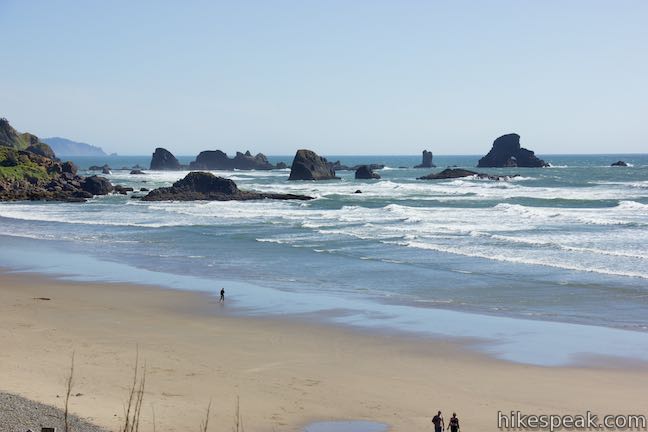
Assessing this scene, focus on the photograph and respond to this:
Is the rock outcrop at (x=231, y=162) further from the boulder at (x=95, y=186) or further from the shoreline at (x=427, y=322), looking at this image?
the shoreline at (x=427, y=322)

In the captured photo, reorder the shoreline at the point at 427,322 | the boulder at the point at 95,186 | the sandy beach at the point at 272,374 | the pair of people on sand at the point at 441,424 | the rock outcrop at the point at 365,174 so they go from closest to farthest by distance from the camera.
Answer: the pair of people on sand at the point at 441,424, the sandy beach at the point at 272,374, the shoreline at the point at 427,322, the boulder at the point at 95,186, the rock outcrop at the point at 365,174

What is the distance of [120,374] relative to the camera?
18406 millimetres

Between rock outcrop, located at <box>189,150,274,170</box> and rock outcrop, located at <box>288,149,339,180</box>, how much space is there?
57.6 m

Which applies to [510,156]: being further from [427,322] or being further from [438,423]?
[438,423]

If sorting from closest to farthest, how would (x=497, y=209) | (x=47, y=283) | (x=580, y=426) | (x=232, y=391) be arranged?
(x=580, y=426), (x=232, y=391), (x=47, y=283), (x=497, y=209)

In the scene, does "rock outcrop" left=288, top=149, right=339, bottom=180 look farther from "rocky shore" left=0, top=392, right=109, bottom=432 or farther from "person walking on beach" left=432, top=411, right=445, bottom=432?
"person walking on beach" left=432, top=411, right=445, bottom=432

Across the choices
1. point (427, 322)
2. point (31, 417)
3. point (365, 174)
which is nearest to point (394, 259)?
point (427, 322)

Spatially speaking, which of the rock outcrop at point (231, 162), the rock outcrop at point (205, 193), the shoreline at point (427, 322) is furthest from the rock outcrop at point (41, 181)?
the rock outcrop at point (231, 162)

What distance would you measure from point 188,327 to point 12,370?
21.4 ft

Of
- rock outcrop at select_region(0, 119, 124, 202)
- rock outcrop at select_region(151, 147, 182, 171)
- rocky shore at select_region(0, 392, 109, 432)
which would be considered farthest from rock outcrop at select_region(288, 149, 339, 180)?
rocky shore at select_region(0, 392, 109, 432)

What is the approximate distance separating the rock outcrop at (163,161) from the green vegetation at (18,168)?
258 ft

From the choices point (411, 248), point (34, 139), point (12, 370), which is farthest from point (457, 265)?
point (34, 139)

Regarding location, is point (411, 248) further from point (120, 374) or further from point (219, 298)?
point (120, 374)

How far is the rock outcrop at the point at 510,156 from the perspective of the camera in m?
160
